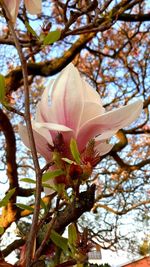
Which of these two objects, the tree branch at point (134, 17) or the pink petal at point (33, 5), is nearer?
the pink petal at point (33, 5)

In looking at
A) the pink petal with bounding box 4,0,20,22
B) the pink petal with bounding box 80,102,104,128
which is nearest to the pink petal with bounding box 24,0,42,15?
the pink petal with bounding box 4,0,20,22

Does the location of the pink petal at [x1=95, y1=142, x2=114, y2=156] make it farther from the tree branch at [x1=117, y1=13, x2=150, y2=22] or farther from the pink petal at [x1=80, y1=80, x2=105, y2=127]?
the tree branch at [x1=117, y1=13, x2=150, y2=22]

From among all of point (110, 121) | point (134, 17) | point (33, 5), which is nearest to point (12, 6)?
point (33, 5)

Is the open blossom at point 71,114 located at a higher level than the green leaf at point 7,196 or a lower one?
higher

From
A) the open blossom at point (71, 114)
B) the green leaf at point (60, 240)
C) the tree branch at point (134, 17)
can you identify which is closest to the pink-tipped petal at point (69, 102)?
the open blossom at point (71, 114)

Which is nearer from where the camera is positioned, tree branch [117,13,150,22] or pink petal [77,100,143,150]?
pink petal [77,100,143,150]

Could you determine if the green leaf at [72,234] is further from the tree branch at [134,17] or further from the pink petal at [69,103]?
the tree branch at [134,17]

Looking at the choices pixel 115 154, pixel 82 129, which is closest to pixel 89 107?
pixel 82 129

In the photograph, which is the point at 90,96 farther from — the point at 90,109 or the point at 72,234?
the point at 72,234
